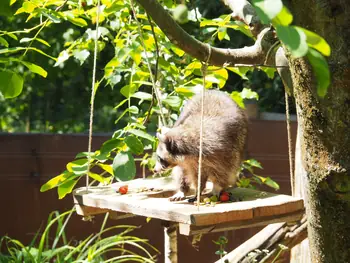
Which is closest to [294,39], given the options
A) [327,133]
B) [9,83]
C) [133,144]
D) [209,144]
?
[327,133]

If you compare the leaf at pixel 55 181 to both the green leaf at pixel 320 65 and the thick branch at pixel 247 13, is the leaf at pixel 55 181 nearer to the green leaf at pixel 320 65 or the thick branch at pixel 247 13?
the thick branch at pixel 247 13

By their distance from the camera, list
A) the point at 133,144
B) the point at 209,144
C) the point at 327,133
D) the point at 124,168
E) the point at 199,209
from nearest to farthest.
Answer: the point at 327,133 < the point at 199,209 < the point at 124,168 < the point at 133,144 < the point at 209,144

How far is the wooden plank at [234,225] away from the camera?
2.14m

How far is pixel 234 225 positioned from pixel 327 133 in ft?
3.04

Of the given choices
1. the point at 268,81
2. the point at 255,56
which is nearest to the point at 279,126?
the point at 268,81

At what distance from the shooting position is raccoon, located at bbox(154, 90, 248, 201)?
300 centimetres

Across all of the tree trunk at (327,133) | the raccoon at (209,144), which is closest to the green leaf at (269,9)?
the tree trunk at (327,133)

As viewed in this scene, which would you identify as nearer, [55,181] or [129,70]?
[55,181]

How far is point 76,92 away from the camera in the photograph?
6.43 meters

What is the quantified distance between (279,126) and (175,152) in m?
2.19

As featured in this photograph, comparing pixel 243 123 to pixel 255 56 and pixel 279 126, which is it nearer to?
pixel 255 56

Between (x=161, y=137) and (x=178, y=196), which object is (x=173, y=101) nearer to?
(x=161, y=137)

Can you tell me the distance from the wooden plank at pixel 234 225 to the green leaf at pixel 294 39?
4.60 feet

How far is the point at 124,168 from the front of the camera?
2371 mm
